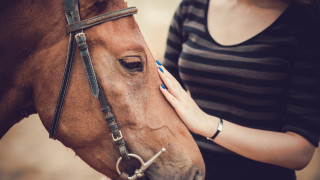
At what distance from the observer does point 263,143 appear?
146cm

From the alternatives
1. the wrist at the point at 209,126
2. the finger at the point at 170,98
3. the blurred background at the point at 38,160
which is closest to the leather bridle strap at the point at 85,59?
the finger at the point at 170,98

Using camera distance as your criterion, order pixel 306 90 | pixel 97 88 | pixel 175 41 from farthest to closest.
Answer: pixel 175 41, pixel 306 90, pixel 97 88

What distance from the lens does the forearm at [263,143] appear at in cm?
144

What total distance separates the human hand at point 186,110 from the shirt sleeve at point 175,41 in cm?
72

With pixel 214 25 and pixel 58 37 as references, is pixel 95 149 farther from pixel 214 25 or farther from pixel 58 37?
pixel 214 25

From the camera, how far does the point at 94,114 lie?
53.3 inches

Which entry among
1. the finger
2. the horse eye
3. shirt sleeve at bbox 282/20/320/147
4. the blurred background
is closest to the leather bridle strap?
the horse eye

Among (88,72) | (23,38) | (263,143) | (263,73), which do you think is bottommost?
(263,143)

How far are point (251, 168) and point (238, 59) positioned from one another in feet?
2.55

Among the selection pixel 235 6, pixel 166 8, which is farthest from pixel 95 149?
pixel 166 8

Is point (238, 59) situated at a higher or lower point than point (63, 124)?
higher

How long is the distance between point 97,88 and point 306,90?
1251 millimetres

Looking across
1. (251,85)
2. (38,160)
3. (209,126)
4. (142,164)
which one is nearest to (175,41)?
(251,85)

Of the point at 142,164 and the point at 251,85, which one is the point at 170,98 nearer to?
the point at 142,164
